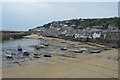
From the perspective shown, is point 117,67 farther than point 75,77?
Yes

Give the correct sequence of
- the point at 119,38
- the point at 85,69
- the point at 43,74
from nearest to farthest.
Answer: the point at 43,74
the point at 85,69
the point at 119,38

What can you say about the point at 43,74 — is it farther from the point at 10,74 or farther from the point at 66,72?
the point at 10,74

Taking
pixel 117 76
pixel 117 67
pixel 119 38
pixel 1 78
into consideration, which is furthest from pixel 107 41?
pixel 1 78

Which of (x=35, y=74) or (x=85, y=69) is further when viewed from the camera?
(x=85, y=69)

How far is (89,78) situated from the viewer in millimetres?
10586

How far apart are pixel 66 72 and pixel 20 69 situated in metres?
4.38

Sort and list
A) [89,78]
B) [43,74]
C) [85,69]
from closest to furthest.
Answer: [89,78] → [43,74] → [85,69]

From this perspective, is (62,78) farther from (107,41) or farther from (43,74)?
(107,41)

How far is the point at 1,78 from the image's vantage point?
11.0m

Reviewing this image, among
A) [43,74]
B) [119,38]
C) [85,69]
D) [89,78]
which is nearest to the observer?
[89,78]

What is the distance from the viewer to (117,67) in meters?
13.6

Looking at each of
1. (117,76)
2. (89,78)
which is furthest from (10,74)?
(117,76)

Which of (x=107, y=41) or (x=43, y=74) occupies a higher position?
(x=107, y=41)

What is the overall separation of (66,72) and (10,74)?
4704mm
